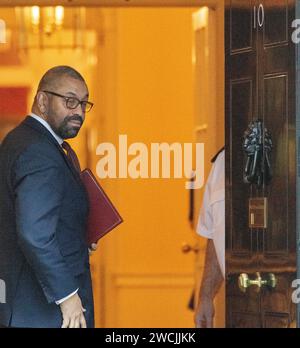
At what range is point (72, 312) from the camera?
428 centimetres

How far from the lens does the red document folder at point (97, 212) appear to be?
467 cm

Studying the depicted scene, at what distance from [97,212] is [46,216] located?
0.52 m

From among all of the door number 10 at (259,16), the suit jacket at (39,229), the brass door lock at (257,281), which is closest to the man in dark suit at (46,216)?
the suit jacket at (39,229)

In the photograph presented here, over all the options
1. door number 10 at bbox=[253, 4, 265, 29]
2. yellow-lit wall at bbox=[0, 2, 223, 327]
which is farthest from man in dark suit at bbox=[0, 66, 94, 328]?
yellow-lit wall at bbox=[0, 2, 223, 327]

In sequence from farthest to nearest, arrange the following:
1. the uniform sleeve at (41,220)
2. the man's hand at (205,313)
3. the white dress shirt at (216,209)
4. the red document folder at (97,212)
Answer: the man's hand at (205,313) → the white dress shirt at (216,209) → the red document folder at (97,212) → the uniform sleeve at (41,220)

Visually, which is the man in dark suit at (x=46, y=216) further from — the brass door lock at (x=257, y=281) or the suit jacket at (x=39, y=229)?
the brass door lock at (x=257, y=281)

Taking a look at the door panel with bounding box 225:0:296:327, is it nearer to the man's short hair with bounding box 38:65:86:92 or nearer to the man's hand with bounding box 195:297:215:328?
the man's hand with bounding box 195:297:215:328

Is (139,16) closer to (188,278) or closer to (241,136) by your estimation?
(188,278)

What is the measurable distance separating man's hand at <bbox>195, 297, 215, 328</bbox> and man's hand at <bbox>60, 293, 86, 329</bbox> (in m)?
1.06

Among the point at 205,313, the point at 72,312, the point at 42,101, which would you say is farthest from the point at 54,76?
the point at 205,313

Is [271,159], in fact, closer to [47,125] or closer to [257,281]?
[257,281]

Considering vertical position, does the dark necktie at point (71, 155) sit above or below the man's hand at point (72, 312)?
above

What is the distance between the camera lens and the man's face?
456 cm
